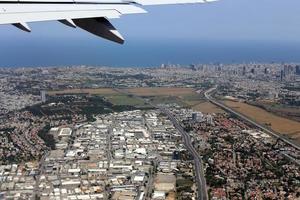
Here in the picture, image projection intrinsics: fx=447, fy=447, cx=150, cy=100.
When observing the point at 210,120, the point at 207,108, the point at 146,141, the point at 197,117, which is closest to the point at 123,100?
the point at 207,108

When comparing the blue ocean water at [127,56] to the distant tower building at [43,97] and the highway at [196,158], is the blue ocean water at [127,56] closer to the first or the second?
the distant tower building at [43,97]

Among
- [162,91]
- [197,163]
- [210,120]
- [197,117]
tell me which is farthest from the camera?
[162,91]

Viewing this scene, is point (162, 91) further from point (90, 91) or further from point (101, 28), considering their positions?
point (101, 28)

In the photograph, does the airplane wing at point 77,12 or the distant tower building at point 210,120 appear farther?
the distant tower building at point 210,120

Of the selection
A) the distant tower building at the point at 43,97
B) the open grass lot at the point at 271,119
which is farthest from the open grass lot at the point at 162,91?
the distant tower building at the point at 43,97

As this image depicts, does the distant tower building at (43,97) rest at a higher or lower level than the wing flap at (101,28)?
lower

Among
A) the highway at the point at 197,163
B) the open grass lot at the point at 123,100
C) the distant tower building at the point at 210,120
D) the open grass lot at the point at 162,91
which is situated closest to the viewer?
the highway at the point at 197,163

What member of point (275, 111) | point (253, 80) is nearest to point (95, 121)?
point (275, 111)
